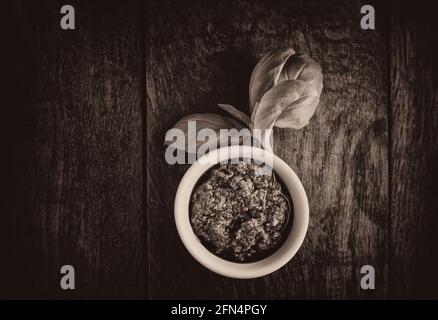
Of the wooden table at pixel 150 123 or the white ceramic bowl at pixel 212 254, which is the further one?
the wooden table at pixel 150 123

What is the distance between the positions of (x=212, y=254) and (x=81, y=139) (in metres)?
0.37

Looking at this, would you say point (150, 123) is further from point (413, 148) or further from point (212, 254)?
point (413, 148)

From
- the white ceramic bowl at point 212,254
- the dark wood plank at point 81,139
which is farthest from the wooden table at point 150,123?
the white ceramic bowl at point 212,254

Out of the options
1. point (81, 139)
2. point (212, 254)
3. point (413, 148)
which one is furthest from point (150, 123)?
point (413, 148)

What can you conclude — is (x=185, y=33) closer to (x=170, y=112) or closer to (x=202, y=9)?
(x=202, y=9)

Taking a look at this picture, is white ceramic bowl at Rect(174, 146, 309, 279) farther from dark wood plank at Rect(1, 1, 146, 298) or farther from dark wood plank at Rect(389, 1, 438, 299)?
dark wood plank at Rect(389, 1, 438, 299)

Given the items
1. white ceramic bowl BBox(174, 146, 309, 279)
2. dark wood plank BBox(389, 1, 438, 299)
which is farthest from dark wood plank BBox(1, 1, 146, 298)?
dark wood plank BBox(389, 1, 438, 299)

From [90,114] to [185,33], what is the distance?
0.26 metres

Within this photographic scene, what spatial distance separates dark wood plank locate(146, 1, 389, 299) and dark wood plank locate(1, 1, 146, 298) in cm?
5

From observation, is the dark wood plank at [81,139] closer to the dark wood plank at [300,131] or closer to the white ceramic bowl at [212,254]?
the dark wood plank at [300,131]

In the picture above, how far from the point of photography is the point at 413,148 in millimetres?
1040

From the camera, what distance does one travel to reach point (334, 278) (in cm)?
104

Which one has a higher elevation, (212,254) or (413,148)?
(413,148)

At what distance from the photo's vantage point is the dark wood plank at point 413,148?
1035mm
